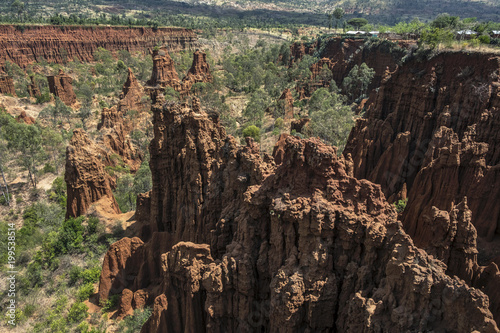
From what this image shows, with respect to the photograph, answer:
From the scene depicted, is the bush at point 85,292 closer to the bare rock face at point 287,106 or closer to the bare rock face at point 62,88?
the bare rock face at point 287,106

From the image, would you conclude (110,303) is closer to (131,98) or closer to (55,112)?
(131,98)

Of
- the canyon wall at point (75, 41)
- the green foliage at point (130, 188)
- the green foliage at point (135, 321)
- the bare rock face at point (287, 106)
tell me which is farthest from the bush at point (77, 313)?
the canyon wall at point (75, 41)

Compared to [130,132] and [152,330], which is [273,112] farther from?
[152,330]

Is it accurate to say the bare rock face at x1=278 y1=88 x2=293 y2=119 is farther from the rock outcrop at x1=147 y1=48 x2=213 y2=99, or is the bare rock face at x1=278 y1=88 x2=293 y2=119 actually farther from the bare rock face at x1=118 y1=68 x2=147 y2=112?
the bare rock face at x1=118 y1=68 x2=147 y2=112

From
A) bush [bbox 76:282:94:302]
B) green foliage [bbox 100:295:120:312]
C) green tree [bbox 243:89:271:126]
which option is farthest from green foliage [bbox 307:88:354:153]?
bush [bbox 76:282:94:302]

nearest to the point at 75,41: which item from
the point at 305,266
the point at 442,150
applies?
the point at 442,150
